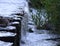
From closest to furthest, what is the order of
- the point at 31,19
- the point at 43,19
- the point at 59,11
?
the point at 59,11, the point at 43,19, the point at 31,19

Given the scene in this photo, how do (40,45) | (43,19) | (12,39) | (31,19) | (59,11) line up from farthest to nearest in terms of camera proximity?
(31,19)
(43,19)
(59,11)
(40,45)
(12,39)

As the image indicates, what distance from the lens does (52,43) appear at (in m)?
5.02

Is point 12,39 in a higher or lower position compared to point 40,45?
higher

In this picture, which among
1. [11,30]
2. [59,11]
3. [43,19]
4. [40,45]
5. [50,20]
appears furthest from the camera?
[43,19]

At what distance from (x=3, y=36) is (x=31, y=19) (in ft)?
11.5

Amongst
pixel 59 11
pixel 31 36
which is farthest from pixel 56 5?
pixel 31 36

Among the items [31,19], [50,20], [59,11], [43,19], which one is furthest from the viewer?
[31,19]

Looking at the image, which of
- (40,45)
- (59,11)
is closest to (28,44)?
(40,45)

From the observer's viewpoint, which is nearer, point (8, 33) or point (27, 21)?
point (8, 33)

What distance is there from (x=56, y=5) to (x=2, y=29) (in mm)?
1892

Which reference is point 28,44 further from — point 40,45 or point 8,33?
point 8,33

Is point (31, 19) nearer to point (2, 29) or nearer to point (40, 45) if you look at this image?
point (40, 45)

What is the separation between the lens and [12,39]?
3.20m

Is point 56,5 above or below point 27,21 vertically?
above
